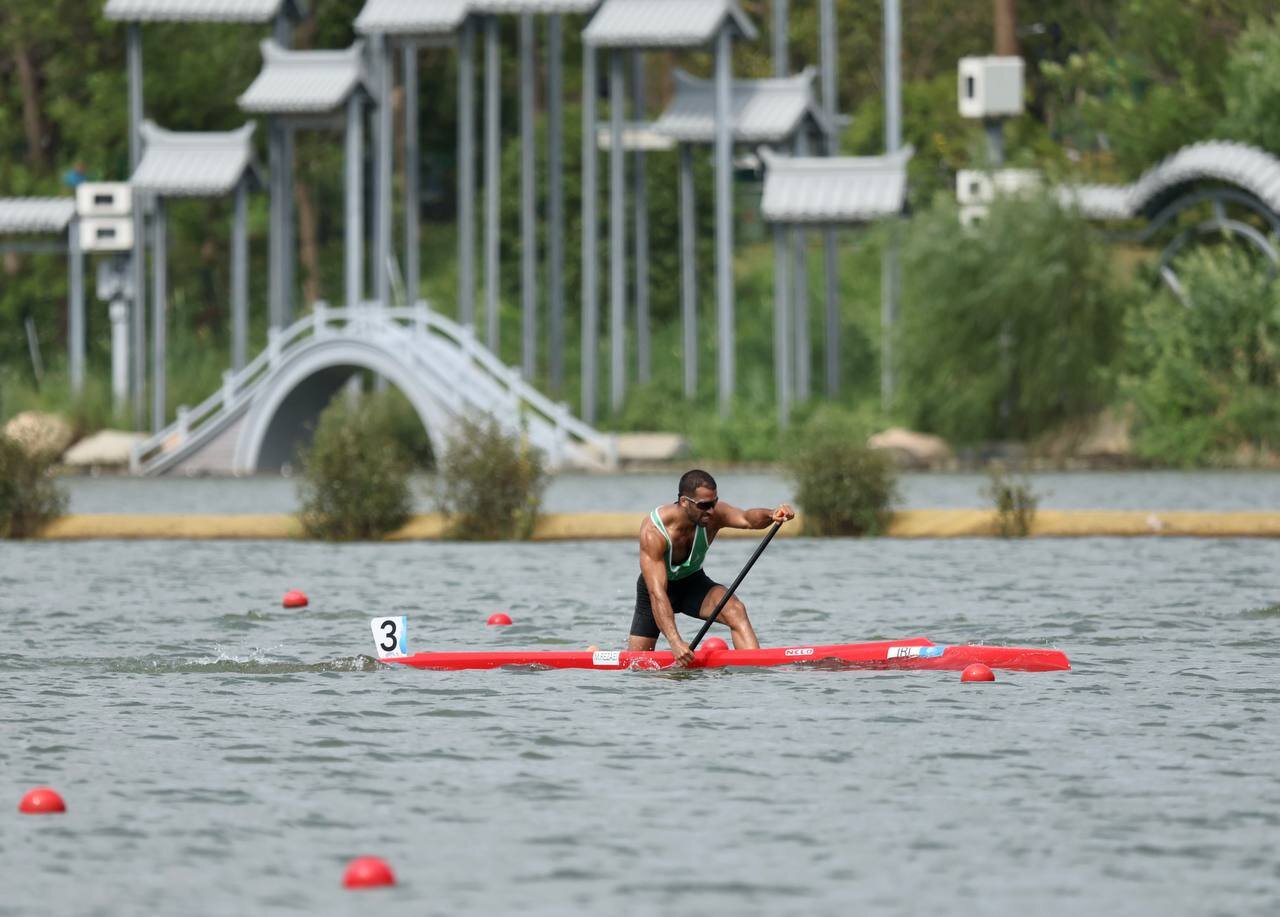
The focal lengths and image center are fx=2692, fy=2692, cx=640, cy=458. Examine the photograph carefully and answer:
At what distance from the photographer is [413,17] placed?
50.8m

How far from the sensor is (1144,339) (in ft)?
159

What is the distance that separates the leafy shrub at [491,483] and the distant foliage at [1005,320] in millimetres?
20332

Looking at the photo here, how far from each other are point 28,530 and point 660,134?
Answer: 22.9 m

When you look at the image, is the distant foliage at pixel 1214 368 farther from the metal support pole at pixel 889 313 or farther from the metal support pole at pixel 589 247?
the metal support pole at pixel 589 247

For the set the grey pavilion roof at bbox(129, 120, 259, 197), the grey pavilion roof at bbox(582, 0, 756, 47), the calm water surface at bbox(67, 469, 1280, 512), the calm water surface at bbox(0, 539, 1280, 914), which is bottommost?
the calm water surface at bbox(67, 469, 1280, 512)

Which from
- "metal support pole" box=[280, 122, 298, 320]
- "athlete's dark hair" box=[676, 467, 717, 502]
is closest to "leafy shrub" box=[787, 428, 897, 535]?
"athlete's dark hair" box=[676, 467, 717, 502]

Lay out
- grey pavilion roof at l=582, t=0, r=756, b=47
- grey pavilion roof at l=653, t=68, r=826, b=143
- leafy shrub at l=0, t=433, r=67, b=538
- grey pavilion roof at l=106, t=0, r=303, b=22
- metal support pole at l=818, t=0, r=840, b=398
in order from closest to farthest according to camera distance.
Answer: leafy shrub at l=0, t=433, r=67, b=538 → grey pavilion roof at l=582, t=0, r=756, b=47 → grey pavilion roof at l=653, t=68, r=826, b=143 → grey pavilion roof at l=106, t=0, r=303, b=22 → metal support pole at l=818, t=0, r=840, b=398

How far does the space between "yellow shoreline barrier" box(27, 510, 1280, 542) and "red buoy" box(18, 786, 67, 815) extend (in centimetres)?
1731

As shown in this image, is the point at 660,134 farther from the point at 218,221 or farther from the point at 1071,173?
the point at 218,221

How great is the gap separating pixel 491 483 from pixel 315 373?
2241cm

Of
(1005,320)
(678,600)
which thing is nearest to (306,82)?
(1005,320)

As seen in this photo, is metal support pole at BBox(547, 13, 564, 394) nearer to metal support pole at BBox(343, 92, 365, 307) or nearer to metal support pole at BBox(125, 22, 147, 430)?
metal support pole at BBox(343, 92, 365, 307)

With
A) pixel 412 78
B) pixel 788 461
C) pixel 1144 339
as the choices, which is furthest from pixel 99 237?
pixel 788 461

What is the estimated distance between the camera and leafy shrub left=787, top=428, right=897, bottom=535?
29.5 m
